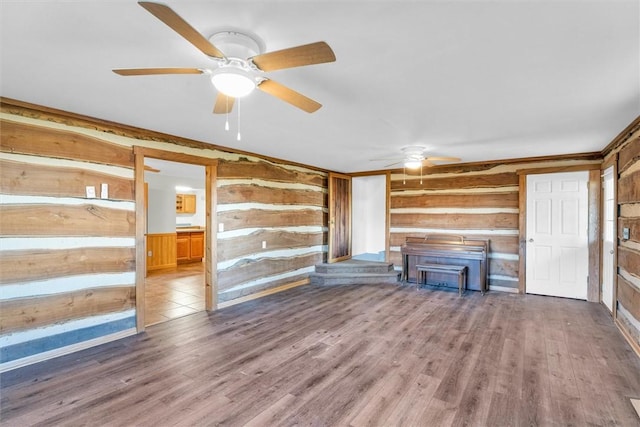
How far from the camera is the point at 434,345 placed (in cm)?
324

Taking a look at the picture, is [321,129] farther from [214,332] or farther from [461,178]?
[461,178]

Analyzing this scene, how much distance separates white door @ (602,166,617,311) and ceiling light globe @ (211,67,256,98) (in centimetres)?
487

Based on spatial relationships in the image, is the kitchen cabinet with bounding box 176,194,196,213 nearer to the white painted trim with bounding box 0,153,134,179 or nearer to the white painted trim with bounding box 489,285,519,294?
the white painted trim with bounding box 0,153,134,179

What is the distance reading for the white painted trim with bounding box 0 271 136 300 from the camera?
2751 millimetres

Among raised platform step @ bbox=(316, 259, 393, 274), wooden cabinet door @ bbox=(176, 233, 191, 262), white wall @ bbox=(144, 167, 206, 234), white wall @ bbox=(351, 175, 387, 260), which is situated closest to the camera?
raised platform step @ bbox=(316, 259, 393, 274)

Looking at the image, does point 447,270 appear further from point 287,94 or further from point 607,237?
point 287,94

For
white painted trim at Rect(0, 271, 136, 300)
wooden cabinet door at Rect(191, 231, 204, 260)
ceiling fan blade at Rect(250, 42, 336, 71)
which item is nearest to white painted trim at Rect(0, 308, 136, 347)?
white painted trim at Rect(0, 271, 136, 300)

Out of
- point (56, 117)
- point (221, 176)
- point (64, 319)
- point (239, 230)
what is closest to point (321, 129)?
point (221, 176)

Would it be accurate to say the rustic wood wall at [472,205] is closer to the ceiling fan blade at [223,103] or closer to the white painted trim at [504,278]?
the white painted trim at [504,278]

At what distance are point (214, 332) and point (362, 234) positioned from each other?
508 centimetres

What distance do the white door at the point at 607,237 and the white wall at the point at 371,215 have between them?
13.8 feet

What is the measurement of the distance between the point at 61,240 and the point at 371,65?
3.23 m

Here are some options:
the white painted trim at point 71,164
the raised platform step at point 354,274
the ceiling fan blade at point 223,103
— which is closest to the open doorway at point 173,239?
the white painted trim at point 71,164

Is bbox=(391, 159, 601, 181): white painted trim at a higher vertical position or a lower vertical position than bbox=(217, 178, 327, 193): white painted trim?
higher
